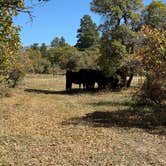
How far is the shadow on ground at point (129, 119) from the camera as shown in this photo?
693 inches

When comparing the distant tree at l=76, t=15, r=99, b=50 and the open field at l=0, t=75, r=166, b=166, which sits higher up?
the distant tree at l=76, t=15, r=99, b=50

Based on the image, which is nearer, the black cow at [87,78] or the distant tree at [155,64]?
the distant tree at [155,64]

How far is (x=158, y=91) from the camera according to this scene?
22.9 metres

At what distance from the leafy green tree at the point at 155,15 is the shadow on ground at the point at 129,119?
1724 cm

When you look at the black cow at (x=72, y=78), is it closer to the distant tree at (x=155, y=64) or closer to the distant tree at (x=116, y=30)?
the distant tree at (x=116, y=30)

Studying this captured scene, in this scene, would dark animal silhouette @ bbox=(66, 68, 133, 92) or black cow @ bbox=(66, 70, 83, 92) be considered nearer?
dark animal silhouette @ bbox=(66, 68, 133, 92)

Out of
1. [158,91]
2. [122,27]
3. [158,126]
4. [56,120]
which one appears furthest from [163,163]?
[122,27]

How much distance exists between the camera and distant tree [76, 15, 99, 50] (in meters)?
130

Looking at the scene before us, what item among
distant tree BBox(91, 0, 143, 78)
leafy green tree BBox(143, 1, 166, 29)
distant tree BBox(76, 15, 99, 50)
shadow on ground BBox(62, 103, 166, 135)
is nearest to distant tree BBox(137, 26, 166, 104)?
shadow on ground BBox(62, 103, 166, 135)

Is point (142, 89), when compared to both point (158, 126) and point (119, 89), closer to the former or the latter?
point (158, 126)

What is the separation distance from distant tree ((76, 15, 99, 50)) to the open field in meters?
105

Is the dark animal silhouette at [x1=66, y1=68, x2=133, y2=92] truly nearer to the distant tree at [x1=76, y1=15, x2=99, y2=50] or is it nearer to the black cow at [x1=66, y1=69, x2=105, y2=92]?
the black cow at [x1=66, y1=69, x2=105, y2=92]

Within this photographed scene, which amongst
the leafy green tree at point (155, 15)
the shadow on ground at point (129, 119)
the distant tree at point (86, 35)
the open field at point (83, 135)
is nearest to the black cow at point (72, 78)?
the leafy green tree at point (155, 15)

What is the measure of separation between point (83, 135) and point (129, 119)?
5.02 metres
